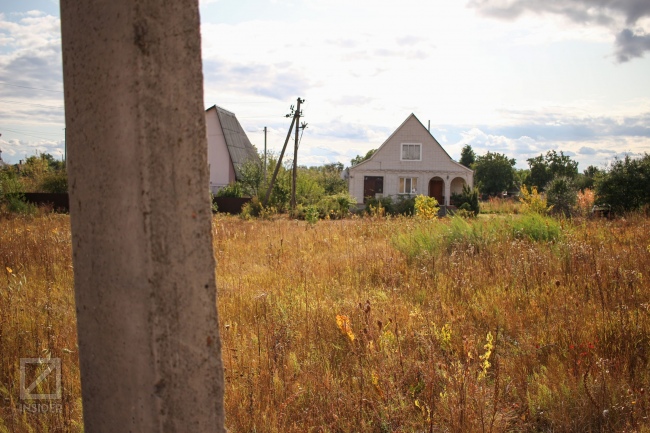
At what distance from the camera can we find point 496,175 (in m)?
61.4

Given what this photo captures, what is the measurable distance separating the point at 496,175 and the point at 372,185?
32.5 meters

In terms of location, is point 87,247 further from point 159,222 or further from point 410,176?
point 410,176

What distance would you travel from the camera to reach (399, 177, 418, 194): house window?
116 feet

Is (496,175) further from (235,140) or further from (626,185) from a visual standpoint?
(626,185)

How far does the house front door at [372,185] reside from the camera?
35406mm

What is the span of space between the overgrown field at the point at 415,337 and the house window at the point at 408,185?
27587 millimetres

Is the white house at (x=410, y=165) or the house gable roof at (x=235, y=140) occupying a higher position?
the house gable roof at (x=235, y=140)

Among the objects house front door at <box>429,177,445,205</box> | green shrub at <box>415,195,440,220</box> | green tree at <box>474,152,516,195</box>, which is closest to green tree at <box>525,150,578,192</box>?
green tree at <box>474,152,516,195</box>

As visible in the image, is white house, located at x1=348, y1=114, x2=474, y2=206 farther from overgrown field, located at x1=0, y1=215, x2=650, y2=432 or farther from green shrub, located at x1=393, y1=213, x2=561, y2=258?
overgrown field, located at x1=0, y1=215, x2=650, y2=432

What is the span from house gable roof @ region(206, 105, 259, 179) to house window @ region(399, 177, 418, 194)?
11879 mm

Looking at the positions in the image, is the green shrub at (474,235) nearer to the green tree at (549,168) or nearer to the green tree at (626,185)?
the green tree at (626,185)

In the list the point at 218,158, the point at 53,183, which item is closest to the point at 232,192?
the point at 218,158

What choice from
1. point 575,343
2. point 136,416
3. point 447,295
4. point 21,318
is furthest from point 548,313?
point 21,318

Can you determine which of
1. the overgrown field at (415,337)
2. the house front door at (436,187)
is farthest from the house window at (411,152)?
the overgrown field at (415,337)
